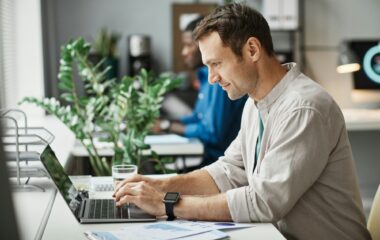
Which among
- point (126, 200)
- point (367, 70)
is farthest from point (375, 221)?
point (367, 70)

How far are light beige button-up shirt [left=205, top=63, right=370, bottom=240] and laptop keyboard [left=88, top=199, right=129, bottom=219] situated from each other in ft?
1.04

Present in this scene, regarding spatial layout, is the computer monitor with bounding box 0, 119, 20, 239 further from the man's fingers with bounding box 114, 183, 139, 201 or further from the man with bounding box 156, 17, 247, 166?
the man with bounding box 156, 17, 247, 166

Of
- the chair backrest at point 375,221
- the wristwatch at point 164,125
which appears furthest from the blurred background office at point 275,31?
the chair backrest at point 375,221

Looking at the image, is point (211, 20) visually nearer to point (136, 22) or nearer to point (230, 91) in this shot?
point (230, 91)

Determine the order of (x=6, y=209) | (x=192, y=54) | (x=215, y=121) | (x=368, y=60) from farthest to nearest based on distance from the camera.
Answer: (x=368, y=60) < (x=192, y=54) < (x=215, y=121) < (x=6, y=209)

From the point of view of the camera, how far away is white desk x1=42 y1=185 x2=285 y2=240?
1.65m

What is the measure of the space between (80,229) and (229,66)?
25.6 inches

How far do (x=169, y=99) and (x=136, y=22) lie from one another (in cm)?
73

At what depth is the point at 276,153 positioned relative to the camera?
1.76 meters

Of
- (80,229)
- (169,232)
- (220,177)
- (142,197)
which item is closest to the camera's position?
(169,232)

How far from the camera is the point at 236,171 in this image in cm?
220

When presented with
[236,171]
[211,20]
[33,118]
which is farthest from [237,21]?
[33,118]

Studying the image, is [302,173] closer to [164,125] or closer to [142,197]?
[142,197]

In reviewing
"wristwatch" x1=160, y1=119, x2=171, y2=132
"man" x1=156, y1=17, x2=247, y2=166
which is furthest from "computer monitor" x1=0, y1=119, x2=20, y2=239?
"wristwatch" x1=160, y1=119, x2=171, y2=132
